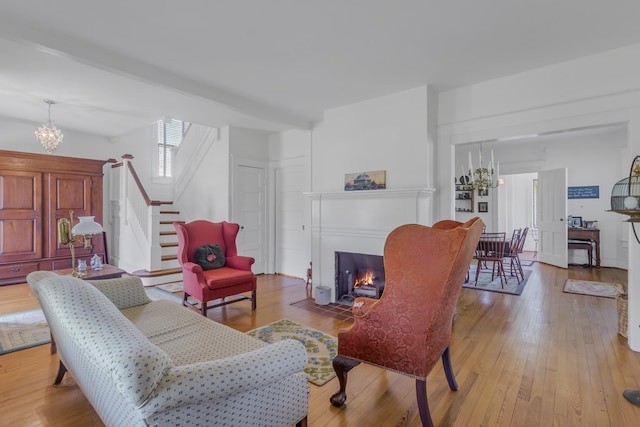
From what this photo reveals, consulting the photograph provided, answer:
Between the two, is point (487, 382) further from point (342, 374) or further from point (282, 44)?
point (282, 44)

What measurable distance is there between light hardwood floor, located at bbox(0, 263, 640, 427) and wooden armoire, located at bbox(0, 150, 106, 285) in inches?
62.0

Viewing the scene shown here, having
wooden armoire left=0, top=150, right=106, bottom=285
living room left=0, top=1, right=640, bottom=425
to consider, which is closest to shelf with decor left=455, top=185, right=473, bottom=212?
living room left=0, top=1, right=640, bottom=425

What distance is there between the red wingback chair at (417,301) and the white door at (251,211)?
393 centimetres

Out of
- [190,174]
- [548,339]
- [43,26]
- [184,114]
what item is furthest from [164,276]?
[548,339]

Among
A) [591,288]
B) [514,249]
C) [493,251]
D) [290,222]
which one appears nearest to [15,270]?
[290,222]

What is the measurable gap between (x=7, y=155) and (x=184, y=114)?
9.07 ft

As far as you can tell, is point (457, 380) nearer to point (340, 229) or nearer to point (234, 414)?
point (234, 414)

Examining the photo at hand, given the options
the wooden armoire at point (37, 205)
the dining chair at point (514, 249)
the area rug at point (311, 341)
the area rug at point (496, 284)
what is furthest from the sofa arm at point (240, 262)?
the dining chair at point (514, 249)

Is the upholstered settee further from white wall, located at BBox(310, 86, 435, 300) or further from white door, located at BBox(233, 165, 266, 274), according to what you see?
white door, located at BBox(233, 165, 266, 274)

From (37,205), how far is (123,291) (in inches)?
154

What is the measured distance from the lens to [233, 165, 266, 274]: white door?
18.0ft

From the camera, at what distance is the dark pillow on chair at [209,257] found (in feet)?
12.8

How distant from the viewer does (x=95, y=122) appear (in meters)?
5.33

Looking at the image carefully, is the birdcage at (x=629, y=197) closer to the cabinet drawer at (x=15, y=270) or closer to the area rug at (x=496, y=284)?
the area rug at (x=496, y=284)
